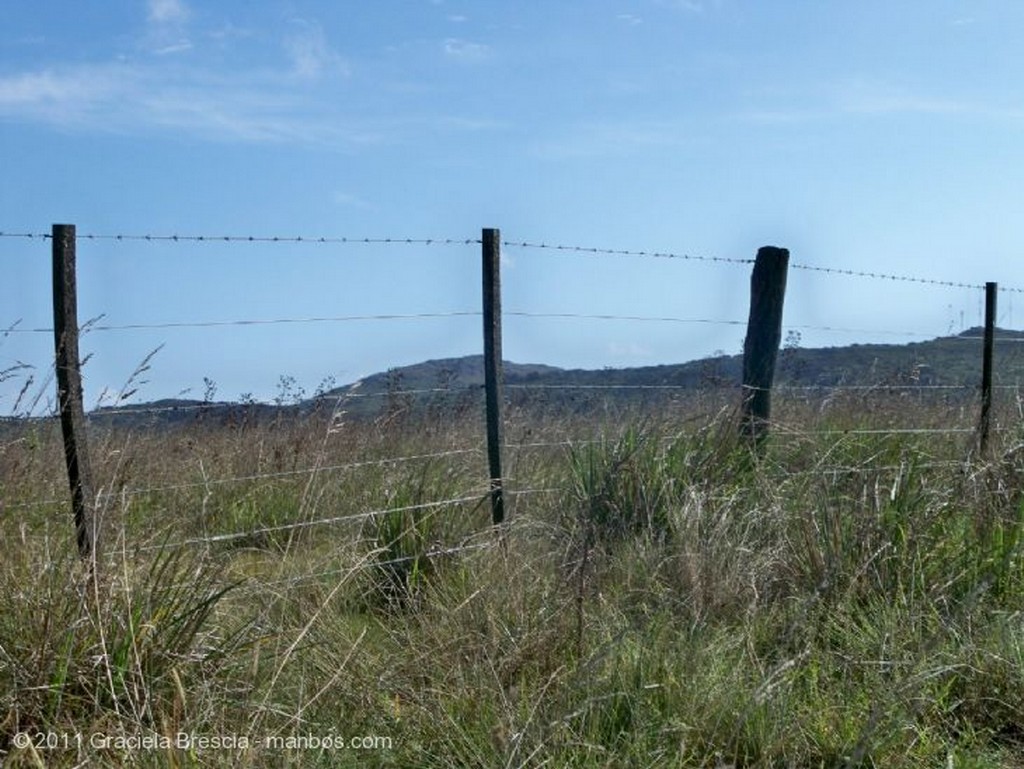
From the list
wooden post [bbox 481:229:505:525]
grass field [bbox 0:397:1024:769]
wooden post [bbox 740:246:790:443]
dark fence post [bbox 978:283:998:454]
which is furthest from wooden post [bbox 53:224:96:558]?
dark fence post [bbox 978:283:998:454]

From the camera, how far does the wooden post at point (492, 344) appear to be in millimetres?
6488

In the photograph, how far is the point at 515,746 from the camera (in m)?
3.43

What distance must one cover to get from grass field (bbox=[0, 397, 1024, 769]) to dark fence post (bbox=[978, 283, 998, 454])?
1189mm

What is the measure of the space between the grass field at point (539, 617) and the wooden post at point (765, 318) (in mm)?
724

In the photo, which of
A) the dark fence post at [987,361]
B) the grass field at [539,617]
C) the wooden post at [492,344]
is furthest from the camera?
the dark fence post at [987,361]

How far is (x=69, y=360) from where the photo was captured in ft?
16.5

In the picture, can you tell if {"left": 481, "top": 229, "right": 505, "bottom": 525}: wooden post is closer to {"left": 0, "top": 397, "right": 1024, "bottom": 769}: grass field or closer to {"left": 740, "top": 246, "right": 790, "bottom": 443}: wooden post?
{"left": 0, "top": 397, "right": 1024, "bottom": 769}: grass field

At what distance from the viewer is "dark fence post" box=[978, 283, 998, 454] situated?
7739 mm

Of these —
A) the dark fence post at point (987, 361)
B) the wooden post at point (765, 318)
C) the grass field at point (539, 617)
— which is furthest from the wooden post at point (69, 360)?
the dark fence post at point (987, 361)

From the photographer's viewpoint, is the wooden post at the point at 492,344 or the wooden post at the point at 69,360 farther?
the wooden post at the point at 492,344

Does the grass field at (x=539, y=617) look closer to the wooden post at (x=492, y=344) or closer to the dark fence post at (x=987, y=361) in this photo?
the wooden post at (x=492, y=344)

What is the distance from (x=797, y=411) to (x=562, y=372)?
16976 millimetres

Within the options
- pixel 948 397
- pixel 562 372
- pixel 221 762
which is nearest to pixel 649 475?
pixel 221 762

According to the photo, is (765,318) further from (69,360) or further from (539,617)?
(69,360)
